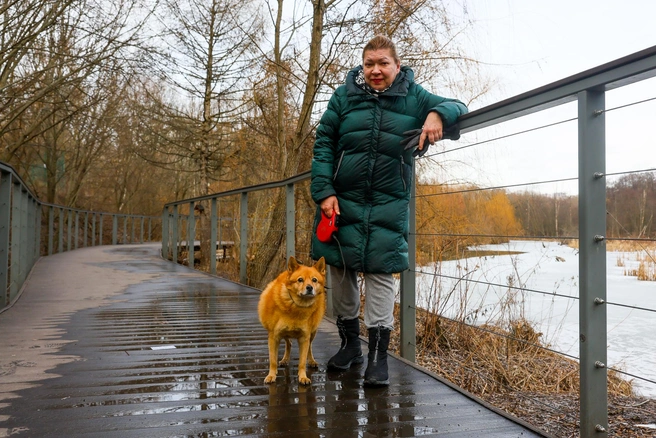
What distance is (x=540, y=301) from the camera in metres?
5.60

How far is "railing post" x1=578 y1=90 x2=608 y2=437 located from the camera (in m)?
1.85

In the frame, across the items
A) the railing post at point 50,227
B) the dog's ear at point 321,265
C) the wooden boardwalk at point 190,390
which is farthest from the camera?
the railing post at point 50,227

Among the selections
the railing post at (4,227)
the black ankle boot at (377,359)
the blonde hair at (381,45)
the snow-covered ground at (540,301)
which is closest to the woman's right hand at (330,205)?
the black ankle boot at (377,359)

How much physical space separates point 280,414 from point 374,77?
1.55 metres

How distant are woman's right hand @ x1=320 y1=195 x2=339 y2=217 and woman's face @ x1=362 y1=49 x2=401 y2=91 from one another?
565mm

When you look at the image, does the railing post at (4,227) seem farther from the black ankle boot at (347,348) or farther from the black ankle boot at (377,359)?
the black ankle boot at (377,359)

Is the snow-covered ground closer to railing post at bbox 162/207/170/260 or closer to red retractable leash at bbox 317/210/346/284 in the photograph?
red retractable leash at bbox 317/210/346/284

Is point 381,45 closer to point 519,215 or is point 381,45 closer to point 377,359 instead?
point 377,359

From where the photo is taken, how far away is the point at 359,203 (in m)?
2.59

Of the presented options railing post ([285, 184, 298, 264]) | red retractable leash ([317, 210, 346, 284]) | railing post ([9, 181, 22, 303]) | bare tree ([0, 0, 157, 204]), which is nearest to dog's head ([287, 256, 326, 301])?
red retractable leash ([317, 210, 346, 284])

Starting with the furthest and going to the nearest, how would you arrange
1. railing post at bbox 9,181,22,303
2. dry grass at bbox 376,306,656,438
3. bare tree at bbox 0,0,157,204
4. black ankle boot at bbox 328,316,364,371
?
bare tree at bbox 0,0,157,204, railing post at bbox 9,181,22,303, dry grass at bbox 376,306,656,438, black ankle boot at bbox 328,316,364,371

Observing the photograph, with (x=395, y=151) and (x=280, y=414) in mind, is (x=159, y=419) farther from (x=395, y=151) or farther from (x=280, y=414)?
(x=395, y=151)

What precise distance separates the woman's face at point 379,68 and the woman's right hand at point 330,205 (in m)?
0.56

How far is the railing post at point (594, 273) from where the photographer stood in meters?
1.85
